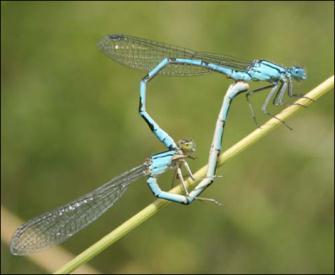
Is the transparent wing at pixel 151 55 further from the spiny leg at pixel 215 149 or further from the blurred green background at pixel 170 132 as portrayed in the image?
the blurred green background at pixel 170 132

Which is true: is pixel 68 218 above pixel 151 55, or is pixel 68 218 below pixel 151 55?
below

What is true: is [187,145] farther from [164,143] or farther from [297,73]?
[297,73]

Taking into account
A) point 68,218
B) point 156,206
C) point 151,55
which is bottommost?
point 68,218

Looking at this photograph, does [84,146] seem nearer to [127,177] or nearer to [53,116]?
[53,116]

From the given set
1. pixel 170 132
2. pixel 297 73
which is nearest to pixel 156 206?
pixel 297 73

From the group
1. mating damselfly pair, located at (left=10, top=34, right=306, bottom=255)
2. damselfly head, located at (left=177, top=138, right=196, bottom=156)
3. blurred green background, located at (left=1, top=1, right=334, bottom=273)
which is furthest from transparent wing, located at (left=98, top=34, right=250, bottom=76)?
blurred green background, located at (left=1, top=1, right=334, bottom=273)

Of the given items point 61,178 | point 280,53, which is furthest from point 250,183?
point 61,178

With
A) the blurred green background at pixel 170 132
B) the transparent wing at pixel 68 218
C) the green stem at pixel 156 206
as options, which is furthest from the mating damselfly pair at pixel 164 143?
the blurred green background at pixel 170 132
